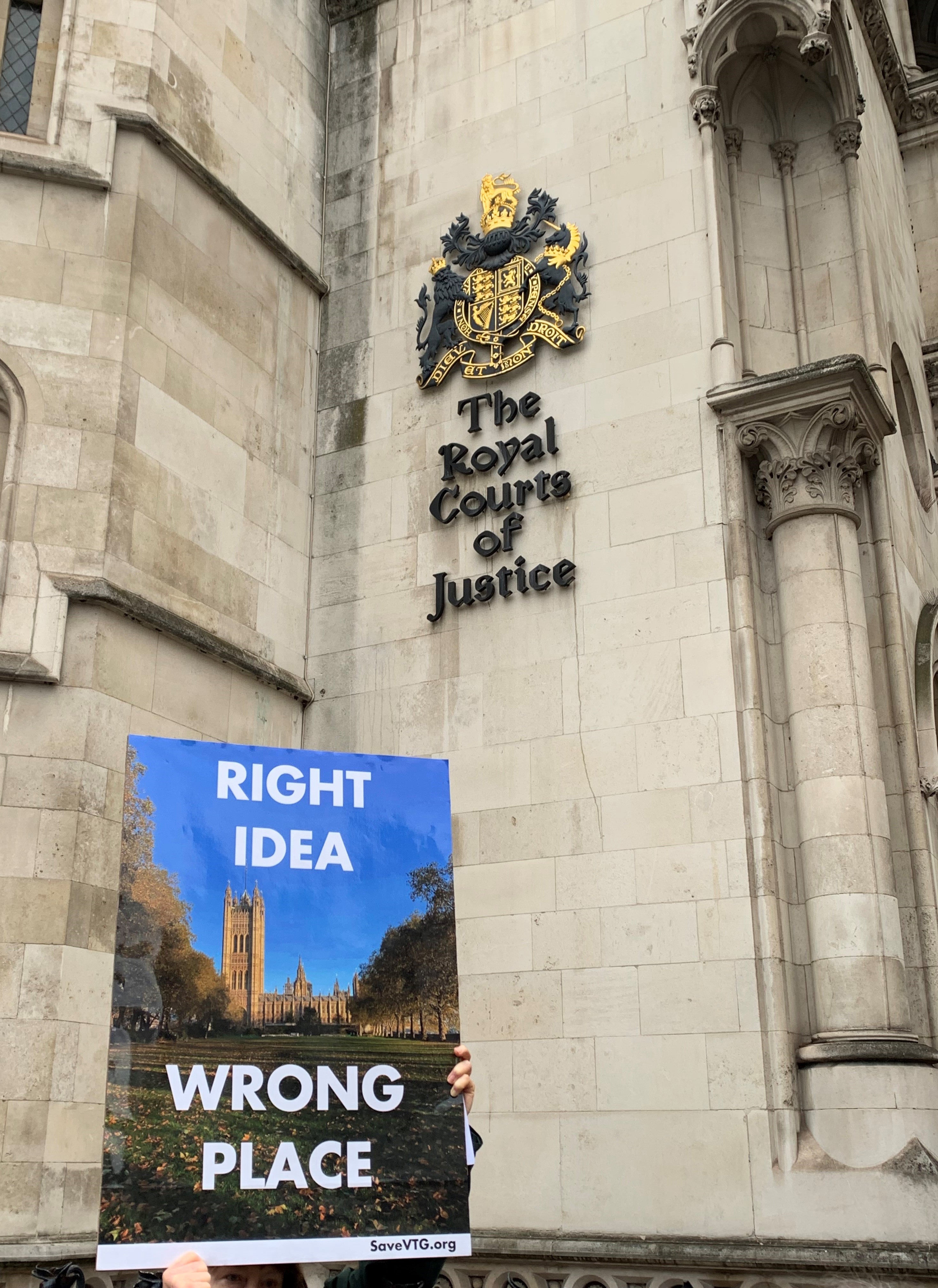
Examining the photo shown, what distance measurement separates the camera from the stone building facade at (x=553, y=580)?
10.1 meters

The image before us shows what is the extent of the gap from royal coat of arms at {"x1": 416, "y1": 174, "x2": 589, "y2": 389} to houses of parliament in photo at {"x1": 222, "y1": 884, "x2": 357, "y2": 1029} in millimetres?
9249

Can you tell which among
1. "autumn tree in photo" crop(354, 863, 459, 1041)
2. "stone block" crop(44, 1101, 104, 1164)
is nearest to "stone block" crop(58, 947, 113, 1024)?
"stone block" crop(44, 1101, 104, 1164)

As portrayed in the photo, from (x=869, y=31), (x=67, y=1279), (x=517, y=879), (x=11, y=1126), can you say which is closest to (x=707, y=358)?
(x=517, y=879)

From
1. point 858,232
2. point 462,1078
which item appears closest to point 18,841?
point 462,1078

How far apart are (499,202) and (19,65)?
4754 mm

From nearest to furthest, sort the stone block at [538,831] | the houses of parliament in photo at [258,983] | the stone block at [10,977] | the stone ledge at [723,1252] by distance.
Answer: the houses of parliament in photo at [258,983] → the stone ledge at [723,1252] → the stone block at [10,977] → the stone block at [538,831]

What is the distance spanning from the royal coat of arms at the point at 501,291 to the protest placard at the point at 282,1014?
885 cm

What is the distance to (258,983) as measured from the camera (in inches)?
185

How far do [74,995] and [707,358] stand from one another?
7477 mm

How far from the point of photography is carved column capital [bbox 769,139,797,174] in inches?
533

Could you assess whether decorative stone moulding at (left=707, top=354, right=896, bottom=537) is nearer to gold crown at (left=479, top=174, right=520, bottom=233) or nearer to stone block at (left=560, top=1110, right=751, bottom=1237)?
gold crown at (left=479, top=174, right=520, bottom=233)

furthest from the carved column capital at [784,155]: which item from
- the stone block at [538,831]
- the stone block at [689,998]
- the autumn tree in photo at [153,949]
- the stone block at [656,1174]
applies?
the autumn tree in photo at [153,949]

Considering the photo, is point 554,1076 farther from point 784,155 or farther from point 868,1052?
point 784,155

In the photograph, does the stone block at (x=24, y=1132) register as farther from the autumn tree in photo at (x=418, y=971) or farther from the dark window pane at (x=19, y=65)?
the dark window pane at (x=19, y=65)
